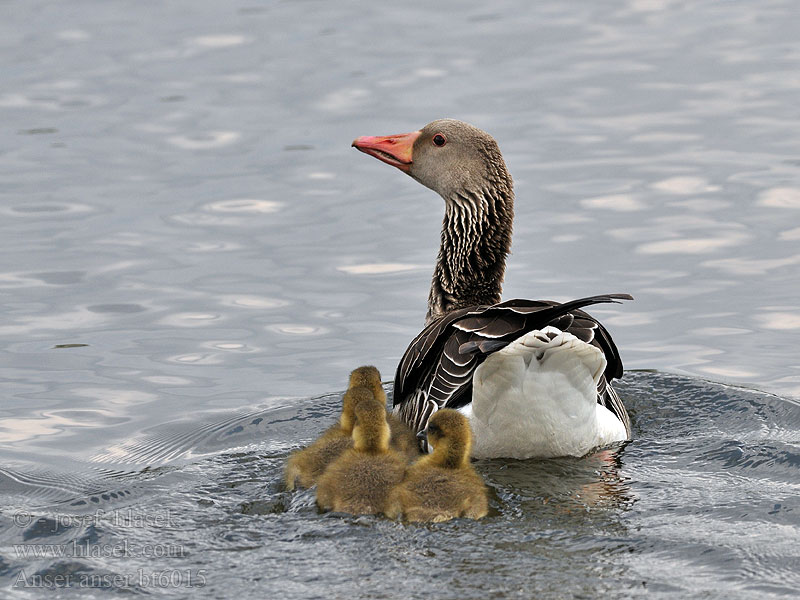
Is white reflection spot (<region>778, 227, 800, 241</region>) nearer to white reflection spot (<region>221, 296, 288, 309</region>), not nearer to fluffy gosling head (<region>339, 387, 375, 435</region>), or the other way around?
white reflection spot (<region>221, 296, 288, 309</region>)

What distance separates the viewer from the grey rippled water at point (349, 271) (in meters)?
6.61

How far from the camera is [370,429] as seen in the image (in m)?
7.23

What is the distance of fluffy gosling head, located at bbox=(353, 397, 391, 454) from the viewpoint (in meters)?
7.23

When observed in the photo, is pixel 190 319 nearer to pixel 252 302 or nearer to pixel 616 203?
pixel 252 302

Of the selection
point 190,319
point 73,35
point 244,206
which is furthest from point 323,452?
point 73,35

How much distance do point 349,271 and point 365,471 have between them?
531cm

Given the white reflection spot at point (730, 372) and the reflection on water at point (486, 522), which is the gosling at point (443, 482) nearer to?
the reflection on water at point (486, 522)

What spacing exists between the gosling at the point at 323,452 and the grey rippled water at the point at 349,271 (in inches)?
7.6

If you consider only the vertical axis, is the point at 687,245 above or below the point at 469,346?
above

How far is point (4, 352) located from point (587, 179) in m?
6.58

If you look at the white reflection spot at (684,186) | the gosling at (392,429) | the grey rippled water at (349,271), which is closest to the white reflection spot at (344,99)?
the grey rippled water at (349,271)

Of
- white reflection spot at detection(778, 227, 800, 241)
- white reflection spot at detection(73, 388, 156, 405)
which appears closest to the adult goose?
white reflection spot at detection(73, 388, 156, 405)

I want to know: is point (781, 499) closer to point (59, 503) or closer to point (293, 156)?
point (59, 503)

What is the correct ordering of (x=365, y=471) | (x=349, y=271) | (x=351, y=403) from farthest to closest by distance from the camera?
(x=349, y=271)
(x=351, y=403)
(x=365, y=471)
